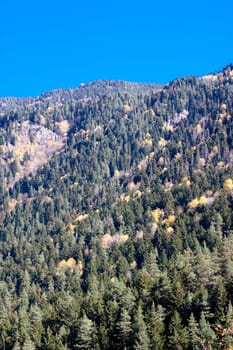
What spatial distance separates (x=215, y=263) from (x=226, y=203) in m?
80.4

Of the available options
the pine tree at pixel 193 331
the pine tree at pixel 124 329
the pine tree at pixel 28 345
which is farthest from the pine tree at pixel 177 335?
the pine tree at pixel 28 345

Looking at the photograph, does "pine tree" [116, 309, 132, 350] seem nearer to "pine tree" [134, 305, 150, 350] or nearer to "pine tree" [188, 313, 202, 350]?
"pine tree" [134, 305, 150, 350]

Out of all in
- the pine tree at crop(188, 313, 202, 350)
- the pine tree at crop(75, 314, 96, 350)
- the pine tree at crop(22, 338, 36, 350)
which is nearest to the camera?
the pine tree at crop(188, 313, 202, 350)

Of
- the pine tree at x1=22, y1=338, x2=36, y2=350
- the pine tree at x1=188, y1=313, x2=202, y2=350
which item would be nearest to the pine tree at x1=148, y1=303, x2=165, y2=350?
the pine tree at x1=188, y1=313, x2=202, y2=350

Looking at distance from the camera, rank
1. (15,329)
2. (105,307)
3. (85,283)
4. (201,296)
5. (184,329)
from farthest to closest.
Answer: (85,283) → (15,329) → (105,307) → (201,296) → (184,329)

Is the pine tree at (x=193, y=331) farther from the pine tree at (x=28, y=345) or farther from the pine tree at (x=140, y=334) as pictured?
the pine tree at (x=28, y=345)

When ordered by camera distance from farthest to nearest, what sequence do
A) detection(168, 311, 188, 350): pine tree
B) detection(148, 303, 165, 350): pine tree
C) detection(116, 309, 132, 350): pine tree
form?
1. detection(116, 309, 132, 350): pine tree
2. detection(148, 303, 165, 350): pine tree
3. detection(168, 311, 188, 350): pine tree

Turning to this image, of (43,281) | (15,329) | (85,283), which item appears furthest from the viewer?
(43,281)

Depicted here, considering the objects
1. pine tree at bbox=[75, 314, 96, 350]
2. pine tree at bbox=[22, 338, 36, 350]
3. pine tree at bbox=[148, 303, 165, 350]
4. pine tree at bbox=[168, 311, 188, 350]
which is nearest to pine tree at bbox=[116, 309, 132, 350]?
pine tree at bbox=[148, 303, 165, 350]

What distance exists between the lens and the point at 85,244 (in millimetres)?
197250

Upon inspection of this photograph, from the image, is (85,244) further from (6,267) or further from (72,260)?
(6,267)

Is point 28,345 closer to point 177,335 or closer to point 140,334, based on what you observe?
point 140,334

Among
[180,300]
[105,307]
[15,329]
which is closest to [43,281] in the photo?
[15,329]

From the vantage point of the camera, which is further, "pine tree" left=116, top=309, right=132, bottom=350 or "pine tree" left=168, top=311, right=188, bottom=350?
"pine tree" left=116, top=309, right=132, bottom=350
